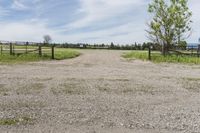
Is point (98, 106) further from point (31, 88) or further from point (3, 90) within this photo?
point (3, 90)

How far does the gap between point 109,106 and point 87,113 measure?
43.7 inches

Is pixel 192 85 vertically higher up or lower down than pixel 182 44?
lower down

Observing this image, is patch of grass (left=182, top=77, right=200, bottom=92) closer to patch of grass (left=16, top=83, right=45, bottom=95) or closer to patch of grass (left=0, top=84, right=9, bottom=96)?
patch of grass (left=16, top=83, right=45, bottom=95)

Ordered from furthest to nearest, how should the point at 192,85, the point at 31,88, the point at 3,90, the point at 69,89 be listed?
1. the point at 192,85
2. the point at 31,88
3. the point at 69,89
4. the point at 3,90

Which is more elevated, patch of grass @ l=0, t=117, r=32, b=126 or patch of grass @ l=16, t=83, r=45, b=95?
patch of grass @ l=16, t=83, r=45, b=95

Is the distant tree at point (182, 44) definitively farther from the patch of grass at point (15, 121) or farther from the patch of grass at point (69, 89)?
the patch of grass at point (15, 121)

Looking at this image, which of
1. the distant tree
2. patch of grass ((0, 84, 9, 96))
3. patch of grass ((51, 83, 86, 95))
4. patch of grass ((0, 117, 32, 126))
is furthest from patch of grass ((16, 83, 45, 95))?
the distant tree

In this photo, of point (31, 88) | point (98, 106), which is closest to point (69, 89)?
point (31, 88)

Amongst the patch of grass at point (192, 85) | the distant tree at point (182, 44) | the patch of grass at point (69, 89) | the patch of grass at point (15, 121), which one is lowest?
the patch of grass at point (15, 121)

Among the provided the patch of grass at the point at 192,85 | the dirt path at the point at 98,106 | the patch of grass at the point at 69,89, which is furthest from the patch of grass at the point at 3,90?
the patch of grass at the point at 192,85

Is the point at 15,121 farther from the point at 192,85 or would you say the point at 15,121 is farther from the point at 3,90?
the point at 192,85

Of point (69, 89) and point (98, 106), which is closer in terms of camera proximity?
point (98, 106)

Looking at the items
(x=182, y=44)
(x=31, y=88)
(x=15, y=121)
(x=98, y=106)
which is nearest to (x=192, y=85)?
(x=98, y=106)

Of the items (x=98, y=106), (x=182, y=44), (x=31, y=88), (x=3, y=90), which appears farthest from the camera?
(x=182, y=44)
